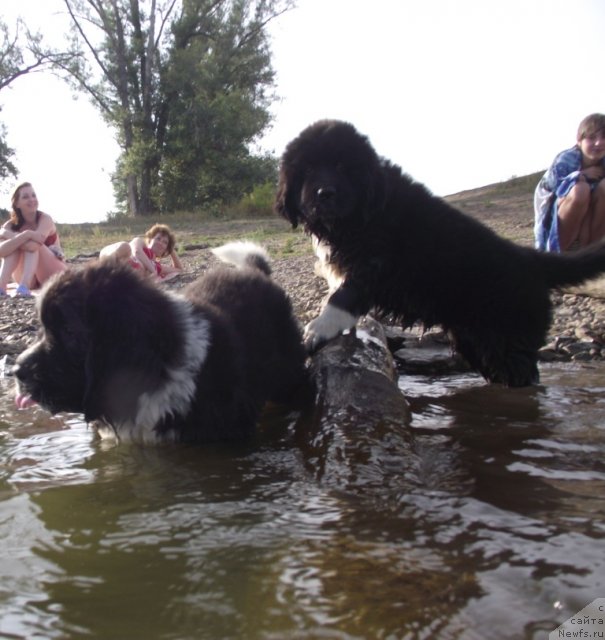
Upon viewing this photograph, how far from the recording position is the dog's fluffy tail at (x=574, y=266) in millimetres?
4316

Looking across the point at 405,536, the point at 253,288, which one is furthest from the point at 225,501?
the point at 253,288

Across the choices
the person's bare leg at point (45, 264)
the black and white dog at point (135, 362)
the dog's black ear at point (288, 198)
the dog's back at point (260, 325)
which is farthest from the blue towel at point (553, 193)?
the person's bare leg at point (45, 264)

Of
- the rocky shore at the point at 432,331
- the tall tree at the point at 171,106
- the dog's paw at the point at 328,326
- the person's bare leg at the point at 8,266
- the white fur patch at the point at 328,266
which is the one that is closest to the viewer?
the dog's paw at the point at 328,326

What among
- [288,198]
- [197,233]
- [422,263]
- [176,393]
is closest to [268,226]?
[197,233]

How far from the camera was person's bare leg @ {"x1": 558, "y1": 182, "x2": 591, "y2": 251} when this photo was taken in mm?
5945

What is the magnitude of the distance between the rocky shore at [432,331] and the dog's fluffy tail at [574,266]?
2.74 feet

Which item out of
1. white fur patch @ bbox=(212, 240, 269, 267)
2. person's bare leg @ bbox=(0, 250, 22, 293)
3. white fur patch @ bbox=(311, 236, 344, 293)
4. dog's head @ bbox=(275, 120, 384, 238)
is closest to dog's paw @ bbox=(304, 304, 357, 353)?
white fur patch @ bbox=(311, 236, 344, 293)

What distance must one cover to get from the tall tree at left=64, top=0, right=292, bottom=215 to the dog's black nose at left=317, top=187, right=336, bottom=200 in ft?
70.6

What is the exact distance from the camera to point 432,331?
539cm

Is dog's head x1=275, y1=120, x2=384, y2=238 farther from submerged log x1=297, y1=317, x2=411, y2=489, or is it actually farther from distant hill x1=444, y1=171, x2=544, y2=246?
distant hill x1=444, y1=171, x2=544, y2=246

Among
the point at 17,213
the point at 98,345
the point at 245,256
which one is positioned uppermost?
the point at 17,213

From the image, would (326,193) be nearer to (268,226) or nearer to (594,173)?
(594,173)

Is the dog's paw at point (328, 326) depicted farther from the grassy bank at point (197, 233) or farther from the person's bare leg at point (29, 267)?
the grassy bank at point (197, 233)

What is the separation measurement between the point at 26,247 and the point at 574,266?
6199 mm
